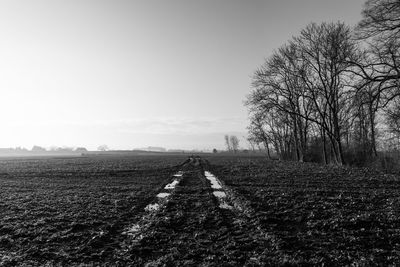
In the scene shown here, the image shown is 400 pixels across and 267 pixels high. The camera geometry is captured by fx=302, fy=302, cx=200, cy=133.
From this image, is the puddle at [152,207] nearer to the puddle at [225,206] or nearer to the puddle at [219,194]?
the puddle at [225,206]

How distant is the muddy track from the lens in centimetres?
725

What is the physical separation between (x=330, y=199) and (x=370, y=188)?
16.6ft

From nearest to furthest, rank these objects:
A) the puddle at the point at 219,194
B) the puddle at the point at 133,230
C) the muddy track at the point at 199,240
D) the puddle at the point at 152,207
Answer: the muddy track at the point at 199,240 < the puddle at the point at 133,230 < the puddle at the point at 152,207 < the puddle at the point at 219,194

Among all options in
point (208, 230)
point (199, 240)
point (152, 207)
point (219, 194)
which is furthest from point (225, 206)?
point (199, 240)

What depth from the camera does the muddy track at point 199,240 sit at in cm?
725

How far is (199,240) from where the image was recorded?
29.2 ft

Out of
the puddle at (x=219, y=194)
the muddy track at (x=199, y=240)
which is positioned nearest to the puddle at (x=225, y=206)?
the muddy track at (x=199, y=240)

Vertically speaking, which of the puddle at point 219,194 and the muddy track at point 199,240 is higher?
the puddle at point 219,194

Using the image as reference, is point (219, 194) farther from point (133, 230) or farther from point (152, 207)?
point (133, 230)

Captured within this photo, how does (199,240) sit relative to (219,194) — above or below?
below

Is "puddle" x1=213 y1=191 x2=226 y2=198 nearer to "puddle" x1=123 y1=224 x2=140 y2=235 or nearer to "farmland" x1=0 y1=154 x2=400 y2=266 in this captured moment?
"farmland" x1=0 y1=154 x2=400 y2=266

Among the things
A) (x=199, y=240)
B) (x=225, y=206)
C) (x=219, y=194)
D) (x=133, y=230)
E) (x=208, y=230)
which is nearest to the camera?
(x=199, y=240)

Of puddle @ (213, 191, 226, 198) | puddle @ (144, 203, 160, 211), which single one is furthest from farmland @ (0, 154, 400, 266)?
puddle @ (213, 191, 226, 198)

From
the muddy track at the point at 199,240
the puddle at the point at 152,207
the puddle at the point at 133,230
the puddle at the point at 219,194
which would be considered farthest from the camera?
the puddle at the point at 219,194
